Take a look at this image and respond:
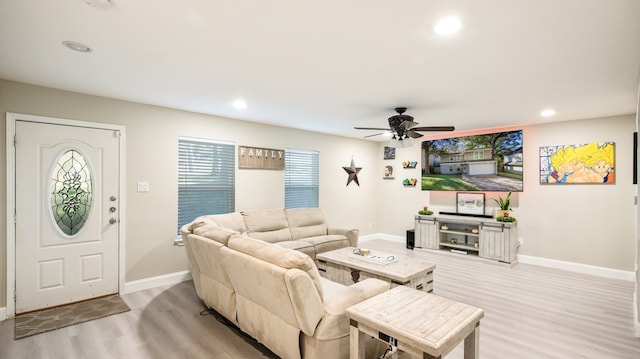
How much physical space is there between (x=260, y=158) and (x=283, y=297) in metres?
3.51

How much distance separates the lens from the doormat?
2.94 m

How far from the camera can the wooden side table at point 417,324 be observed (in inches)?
64.2

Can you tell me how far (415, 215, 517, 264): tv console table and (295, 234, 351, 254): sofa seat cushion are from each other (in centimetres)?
197

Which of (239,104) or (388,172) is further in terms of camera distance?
(388,172)

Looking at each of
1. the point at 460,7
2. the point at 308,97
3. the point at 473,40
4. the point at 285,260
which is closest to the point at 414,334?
the point at 285,260

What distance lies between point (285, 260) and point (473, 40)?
206 cm

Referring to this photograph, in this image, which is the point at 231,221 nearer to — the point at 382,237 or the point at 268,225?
the point at 268,225

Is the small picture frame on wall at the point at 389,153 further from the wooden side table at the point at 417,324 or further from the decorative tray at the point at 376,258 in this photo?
the wooden side table at the point at 417,324

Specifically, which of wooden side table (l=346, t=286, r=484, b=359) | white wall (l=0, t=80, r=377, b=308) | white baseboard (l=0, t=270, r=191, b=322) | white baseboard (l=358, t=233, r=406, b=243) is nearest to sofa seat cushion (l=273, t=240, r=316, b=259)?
white wall (l=0, t=80, r=377, b=308)

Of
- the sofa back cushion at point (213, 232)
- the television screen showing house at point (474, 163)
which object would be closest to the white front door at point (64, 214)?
the sofa back cushion at point (213, 232)

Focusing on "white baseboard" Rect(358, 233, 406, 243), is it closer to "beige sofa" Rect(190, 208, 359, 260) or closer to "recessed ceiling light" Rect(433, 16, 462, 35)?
"beige sofa" Rect(190, 208, 359, 260)

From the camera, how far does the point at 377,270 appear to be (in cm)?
332

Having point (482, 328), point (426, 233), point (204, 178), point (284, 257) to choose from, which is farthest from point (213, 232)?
point (426, 233)

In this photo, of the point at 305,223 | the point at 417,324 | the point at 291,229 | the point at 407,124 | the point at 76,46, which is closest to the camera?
the point at 417,324
